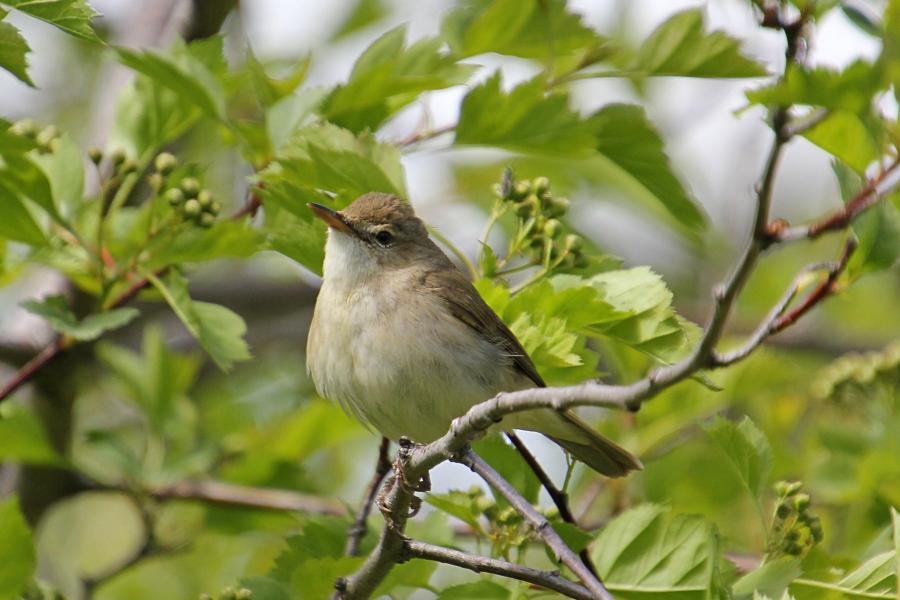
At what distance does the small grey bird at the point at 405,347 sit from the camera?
3.50 m

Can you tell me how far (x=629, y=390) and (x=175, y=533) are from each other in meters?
3.26

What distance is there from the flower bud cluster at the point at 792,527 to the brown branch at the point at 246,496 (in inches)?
72.8

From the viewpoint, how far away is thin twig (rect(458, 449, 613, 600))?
212cm

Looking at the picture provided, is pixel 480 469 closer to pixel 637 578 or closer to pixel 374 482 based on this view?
pixel 637 578

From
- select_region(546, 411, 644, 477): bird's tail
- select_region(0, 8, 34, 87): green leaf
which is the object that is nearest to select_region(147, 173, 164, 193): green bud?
select_region(0, 8, 34, 87): green leaf

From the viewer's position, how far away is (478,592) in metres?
2.78

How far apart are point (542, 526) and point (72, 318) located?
5.23 ft

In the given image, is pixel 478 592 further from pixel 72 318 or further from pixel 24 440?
pixel 24 440

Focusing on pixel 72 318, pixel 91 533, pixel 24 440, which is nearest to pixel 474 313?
pixel 72 318

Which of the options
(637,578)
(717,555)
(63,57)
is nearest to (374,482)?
(637,578)

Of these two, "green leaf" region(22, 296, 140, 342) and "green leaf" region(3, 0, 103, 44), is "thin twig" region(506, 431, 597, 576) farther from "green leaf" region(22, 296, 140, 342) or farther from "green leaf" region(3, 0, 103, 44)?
Result: "green leaf" region(3, 0, 103, 44)

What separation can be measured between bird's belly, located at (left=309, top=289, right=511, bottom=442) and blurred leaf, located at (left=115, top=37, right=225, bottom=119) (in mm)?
847

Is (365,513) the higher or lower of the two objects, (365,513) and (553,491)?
the lower

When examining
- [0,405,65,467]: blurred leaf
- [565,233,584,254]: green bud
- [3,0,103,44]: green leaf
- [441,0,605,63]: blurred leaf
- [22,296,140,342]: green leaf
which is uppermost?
[3,0,103,44]: green leaf
